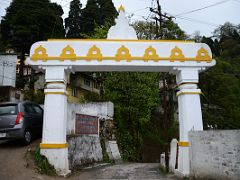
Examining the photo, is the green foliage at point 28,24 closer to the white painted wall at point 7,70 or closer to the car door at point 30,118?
the white painted wall at point 7,70

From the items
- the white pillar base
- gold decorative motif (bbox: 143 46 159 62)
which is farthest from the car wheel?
gold decorative motif (bbox: 143 46 159 62)

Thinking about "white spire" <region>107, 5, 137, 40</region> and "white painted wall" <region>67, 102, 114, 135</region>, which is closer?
"white spire" <region>107, 5, 137, 40</region>

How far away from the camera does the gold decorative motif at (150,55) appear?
772cm

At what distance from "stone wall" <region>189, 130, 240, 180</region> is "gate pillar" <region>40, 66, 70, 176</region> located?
13.0 feet

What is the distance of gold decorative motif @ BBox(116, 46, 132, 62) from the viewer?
7663 mm

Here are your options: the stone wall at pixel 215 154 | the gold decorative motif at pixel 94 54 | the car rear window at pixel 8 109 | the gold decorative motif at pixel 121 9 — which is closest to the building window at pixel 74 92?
the car rear window at pixel 8 109

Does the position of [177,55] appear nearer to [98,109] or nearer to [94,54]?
[94,54]

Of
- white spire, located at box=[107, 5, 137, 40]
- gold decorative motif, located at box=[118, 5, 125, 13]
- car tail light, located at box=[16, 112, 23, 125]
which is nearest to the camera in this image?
car tail light, located at box=[16, 112, 23, 125]

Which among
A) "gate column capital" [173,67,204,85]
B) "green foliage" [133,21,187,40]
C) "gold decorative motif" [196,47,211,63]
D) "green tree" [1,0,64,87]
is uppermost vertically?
"green tree" [1,0,64,87]

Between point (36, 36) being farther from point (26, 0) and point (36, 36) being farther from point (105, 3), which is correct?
point (105, 3)

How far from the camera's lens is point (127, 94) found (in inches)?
692

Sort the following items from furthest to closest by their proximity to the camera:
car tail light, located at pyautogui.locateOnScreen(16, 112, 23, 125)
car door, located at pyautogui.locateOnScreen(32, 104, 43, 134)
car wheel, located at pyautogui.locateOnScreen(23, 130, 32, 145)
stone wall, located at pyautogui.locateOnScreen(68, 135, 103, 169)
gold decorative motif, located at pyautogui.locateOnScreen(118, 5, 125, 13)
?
stone wall, located at pyautogui.locateOnScreen(68, 135, 103, 169), car door, located at pyautogui.locateOnScreen(32, 104, 43, 134), gold decorative motif, located at pyautogui.locateOnScreen(118, 5, 125, 13), car wheel, located at pyautogui.locateOnScreen(23, 130, 32, 145), car tail light, located at pyautogui.locateOnScreen(16, 112, 23, 125)

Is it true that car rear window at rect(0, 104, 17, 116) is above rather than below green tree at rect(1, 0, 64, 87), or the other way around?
below

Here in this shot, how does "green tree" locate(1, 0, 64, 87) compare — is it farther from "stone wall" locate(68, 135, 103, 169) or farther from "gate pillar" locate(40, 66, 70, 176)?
"gate pillar" locate(40, 66, 70, 176)
